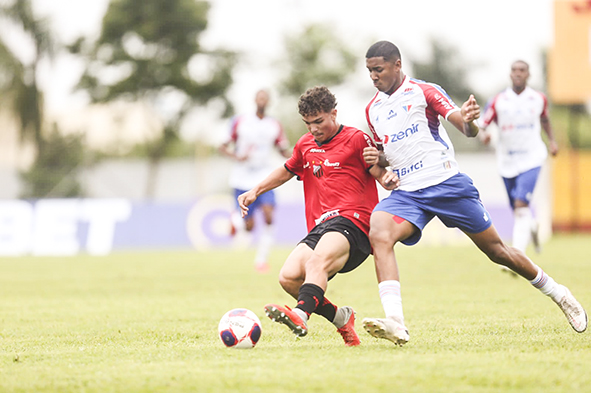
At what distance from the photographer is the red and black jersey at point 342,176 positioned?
6.25 meters

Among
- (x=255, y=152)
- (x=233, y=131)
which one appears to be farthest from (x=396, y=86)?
(x=255, y=152)

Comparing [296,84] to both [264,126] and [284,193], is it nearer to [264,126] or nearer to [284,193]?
[284,193]

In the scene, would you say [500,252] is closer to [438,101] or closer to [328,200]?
[438,101]

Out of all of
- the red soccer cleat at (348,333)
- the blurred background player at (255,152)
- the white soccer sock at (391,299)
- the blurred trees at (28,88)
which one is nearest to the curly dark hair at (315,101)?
the white soccer sock at (391,299)

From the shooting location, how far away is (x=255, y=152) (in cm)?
1531

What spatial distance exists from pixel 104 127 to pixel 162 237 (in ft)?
44.1

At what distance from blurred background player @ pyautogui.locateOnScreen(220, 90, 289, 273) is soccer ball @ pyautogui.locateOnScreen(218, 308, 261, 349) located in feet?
28.1

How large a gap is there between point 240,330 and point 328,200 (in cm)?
126

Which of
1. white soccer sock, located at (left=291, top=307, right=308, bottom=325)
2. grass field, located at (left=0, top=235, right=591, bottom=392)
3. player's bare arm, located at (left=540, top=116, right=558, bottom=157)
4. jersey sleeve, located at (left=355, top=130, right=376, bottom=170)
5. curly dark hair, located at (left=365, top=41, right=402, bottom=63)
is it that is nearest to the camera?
grass field, located at (left=0, top=235, right=591, bottom=392)

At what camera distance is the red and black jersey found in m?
6.25

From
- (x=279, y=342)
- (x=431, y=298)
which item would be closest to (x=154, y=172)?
(x=431, y=298)

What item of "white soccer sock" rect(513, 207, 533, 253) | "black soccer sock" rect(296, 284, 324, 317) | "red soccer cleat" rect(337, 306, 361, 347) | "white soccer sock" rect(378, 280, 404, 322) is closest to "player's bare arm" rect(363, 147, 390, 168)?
"white soccer sock" rect(378, 280, 404, 322)

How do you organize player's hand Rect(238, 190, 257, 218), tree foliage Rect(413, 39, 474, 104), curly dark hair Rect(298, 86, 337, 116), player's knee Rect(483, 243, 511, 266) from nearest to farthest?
curly dark hair Rect(298, 86, 337, 116) → player's knee Rect(483, 243, 511, 266) → player's hand Rect(238, 190, 257, 218) → tree foliage Rect(413, 39, 474, 104)

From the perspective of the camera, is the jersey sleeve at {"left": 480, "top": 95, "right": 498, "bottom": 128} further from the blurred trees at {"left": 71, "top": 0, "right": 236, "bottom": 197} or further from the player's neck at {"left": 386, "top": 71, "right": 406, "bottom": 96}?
the blurred trees at {"left": 71, "top": 0, "right": 236, "bottom": 197}
